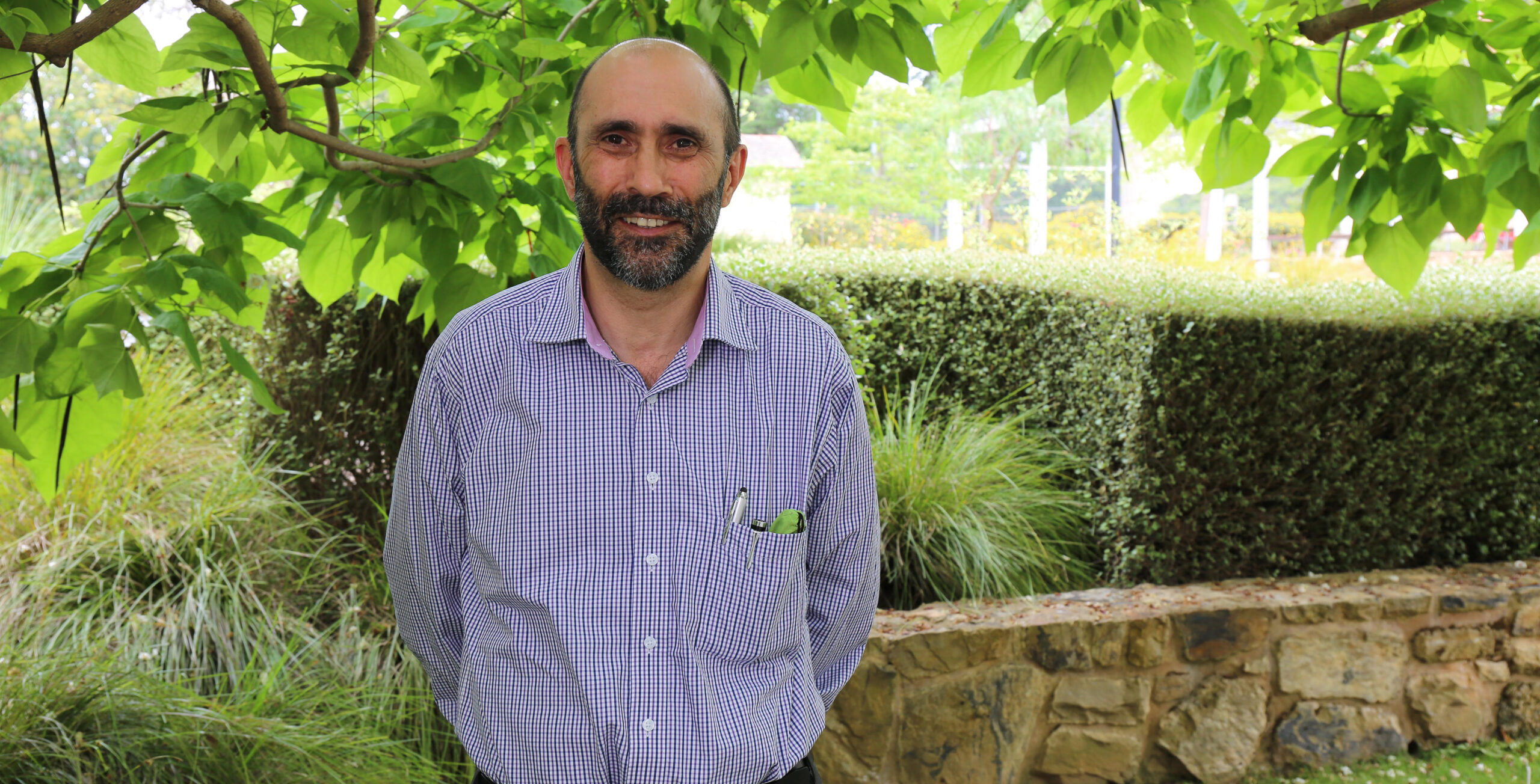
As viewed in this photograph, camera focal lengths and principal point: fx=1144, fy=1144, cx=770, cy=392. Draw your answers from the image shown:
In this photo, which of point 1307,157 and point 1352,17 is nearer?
point 1352,17

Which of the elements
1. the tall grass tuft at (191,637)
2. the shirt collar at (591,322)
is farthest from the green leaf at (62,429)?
the tall grass tuft at (191,637)

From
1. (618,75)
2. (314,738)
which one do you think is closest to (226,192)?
(618,75)

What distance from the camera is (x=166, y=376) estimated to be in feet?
18.6

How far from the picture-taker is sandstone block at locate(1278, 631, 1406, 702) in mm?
4492

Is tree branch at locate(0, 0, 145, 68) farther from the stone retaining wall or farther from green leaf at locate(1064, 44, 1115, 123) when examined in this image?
the stone retaining wall

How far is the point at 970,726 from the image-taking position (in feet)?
13.2

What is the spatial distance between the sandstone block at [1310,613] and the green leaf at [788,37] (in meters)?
3.39

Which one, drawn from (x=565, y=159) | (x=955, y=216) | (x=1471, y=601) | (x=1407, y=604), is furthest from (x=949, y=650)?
(x=955, y=216)

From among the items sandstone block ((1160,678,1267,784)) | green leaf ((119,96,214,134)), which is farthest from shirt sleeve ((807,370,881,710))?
sandstone block ((1160,678,1267,784))

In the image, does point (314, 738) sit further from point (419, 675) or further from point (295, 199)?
point (295, 199)

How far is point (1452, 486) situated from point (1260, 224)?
20900 millimetres

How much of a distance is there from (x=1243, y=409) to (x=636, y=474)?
373 centimetres

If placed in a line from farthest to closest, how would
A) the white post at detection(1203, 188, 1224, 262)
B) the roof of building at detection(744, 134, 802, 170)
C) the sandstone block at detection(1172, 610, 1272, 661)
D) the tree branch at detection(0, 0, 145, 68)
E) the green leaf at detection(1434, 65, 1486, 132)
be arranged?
the roof of building at detection(744, 134, 802, 170), the white post at detection(1203, 188, 1224, 262), the sandstone block at detection(1172, 610, 1272, 661), the green leaf at detection(1434, 65, 1486, 132), the tree branch at detection(0, 0, 145, 68)

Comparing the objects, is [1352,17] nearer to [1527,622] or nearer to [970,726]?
[970,726]
